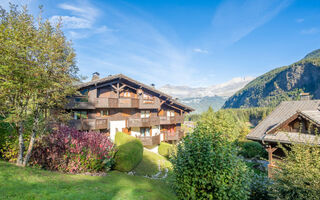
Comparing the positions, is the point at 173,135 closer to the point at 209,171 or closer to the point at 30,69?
the point at 209,171

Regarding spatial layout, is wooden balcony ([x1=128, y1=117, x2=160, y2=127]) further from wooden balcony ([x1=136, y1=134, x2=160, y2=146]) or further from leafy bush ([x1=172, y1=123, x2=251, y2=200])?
leafy bush ([x1=172, y1=123, x2=251, y2=200])

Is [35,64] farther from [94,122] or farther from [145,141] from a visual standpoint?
[145,141]

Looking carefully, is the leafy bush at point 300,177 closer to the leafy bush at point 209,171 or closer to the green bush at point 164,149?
the leafy bush at point 209,171

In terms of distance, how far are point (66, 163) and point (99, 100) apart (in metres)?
12.1

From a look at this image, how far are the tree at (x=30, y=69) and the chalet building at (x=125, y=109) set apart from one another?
9195 mm

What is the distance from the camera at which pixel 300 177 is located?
6254mm

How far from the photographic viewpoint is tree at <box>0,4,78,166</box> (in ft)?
22.4

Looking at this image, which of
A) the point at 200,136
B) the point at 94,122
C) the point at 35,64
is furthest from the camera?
the point at 94,122

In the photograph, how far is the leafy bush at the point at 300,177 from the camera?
19.7ft

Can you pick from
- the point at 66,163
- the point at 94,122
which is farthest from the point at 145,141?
the point at 66,163

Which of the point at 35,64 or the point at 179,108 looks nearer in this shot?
the point at 35,64

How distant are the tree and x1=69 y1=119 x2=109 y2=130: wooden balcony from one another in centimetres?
954

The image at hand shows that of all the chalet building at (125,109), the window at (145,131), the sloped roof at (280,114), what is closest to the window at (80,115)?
the chalet building at (125,109)

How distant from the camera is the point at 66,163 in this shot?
9.09m
